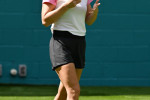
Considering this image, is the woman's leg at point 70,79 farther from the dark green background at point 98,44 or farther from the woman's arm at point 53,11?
the dark green background at point 98,44

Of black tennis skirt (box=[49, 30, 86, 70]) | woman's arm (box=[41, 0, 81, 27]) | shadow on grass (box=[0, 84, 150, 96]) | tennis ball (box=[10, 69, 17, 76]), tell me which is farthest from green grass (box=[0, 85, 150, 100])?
woman's arm (box=[41, 0, 81, 27])

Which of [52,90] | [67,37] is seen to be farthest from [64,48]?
[52,90]

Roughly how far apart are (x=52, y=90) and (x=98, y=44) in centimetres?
93

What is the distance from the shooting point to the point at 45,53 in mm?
5277

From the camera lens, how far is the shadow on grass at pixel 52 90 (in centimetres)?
471

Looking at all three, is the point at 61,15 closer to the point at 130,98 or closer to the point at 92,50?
the point at 130,98

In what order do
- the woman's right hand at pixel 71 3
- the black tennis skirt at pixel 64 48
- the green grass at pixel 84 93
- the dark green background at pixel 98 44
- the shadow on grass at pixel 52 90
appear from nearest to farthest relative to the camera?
the woman's right hand at pixel 71 3 < the black tennis skirt at pixel 64 48 < the green grass at pixel 84 93 < the shadow on grass at pixel 52 90 < the dark green background at pixel 98 44

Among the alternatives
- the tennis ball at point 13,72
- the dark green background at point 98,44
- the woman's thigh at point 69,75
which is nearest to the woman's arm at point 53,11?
the woman's thigh at point 69,75

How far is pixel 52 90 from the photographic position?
4.95 meters

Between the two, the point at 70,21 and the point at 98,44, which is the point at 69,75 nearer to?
the point at 70,21

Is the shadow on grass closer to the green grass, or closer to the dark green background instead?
the green grass

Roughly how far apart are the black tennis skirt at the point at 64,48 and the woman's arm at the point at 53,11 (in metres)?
0.12

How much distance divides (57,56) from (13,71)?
273 centimetres

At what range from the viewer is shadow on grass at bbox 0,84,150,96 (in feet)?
15.5
